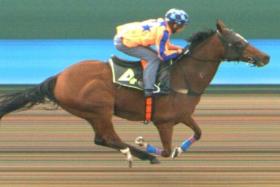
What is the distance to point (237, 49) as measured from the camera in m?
8.49

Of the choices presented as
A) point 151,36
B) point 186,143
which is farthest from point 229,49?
point 186,143

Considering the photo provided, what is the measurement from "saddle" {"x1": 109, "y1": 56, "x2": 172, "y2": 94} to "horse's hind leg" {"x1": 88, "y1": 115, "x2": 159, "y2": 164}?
405 millimetres

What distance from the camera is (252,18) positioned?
19.0 metres

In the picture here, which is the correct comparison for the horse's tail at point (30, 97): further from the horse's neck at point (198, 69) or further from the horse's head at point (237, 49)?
the horse's head at point (237, 49)

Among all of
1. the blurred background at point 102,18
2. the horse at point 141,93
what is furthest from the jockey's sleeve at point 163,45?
the blurred background at point 102,18

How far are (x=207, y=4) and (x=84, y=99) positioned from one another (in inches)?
452

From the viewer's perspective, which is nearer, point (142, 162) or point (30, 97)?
point (30, 97)

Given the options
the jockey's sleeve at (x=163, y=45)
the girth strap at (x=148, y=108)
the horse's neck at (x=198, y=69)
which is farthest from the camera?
the horse's neck at (x=198, y=69)

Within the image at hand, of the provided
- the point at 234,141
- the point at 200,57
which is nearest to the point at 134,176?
the point at 200,57

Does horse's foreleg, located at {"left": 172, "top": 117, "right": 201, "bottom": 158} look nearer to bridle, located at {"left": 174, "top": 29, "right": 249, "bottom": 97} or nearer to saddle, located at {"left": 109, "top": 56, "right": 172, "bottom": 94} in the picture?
bridle, located at {"left": 174, "top": 29, "right": 249, "bottom": 97}

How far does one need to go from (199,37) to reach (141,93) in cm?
85

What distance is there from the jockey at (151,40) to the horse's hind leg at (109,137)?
0.50 meters

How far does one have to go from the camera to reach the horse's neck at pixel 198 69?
8523 millimetres

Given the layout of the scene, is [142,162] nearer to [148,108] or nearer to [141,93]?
[148,108]
